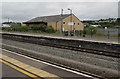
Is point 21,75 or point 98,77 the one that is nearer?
point 98,77

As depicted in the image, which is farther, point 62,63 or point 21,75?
point 62,63

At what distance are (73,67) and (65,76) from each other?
3.57 ft

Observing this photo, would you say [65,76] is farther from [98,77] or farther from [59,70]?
[98,77]

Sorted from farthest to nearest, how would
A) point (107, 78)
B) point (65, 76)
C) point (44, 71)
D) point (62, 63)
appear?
point (62, 63)
point (44, 71)
point (65, 76)
point (107, 78)

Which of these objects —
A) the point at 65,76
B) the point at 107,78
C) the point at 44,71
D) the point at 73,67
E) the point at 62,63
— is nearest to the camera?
the point at 107,78

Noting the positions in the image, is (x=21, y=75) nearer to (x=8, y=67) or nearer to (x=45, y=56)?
(x=8, y=67)

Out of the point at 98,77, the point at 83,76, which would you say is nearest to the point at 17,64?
the point at 83,76

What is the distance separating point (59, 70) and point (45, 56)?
2.17m

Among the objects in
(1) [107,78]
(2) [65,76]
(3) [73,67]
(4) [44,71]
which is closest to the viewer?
(1) [107,78]

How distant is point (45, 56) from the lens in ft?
25.8

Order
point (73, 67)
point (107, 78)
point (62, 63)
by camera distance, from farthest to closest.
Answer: point (62, 63)
point (73, 67)
point (107, 78)

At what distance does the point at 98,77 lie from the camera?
5027 millimetres

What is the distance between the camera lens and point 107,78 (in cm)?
487

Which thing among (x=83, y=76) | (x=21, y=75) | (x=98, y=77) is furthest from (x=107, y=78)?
(x=21, y=75)
